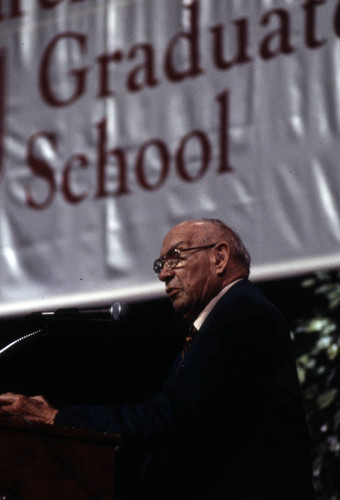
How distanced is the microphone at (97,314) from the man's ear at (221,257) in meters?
0.57

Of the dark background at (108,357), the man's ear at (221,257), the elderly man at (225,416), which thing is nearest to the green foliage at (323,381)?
the dark background at (108,357)

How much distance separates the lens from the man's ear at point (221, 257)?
305cm

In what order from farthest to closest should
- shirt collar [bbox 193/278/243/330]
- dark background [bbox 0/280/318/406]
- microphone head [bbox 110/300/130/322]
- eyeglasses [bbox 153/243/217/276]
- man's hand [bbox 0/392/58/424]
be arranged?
dark background [bbox 0/280/318/406] → eyeglasses [bbox 153/243/217/276] → shirt collar [bbox 193/278/243/330] → microphone head [bbox 110/300/130/322] → man's hand [bbox 0/392/58/424]

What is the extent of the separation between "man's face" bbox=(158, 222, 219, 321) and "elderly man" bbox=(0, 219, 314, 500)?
22 centimetres

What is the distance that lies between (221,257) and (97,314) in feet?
2.16

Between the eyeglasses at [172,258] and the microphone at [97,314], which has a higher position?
the eyeglasses at [172,258]

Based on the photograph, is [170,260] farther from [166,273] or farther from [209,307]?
[209,307]

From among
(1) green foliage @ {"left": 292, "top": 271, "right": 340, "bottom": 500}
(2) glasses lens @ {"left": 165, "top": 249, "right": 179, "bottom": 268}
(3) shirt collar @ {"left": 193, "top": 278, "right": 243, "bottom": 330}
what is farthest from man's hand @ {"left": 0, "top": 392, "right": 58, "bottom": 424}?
(1) green foliage @ {"left": 292, "top": 271, "right": 340, "bottom": 500}

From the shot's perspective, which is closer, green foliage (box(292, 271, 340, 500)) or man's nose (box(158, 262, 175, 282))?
man's nose (box(158, 262, 175, 282))

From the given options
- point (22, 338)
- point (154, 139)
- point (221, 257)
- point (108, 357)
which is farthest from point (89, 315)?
point (108, 357)

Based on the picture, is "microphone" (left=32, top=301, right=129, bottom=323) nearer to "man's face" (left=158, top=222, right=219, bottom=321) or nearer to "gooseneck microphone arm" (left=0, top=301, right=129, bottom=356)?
"gooseneck microphone arm" (left=0, top=301, right=129, bottom=356)

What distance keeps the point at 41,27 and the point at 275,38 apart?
1449 millimetres

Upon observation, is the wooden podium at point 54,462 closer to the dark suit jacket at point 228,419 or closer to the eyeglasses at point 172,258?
the dark suit jacket at point 228,419

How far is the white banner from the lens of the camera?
12.8ft
